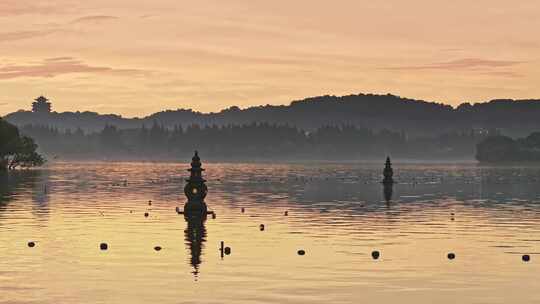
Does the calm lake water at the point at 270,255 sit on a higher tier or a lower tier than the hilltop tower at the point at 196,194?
lower

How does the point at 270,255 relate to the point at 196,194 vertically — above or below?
below

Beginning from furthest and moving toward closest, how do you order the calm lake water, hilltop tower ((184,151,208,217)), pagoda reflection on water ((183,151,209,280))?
hilltop tower ((184,151,208,217))
pagoda reflection on water ((183,151,209,280))
the calm lake water

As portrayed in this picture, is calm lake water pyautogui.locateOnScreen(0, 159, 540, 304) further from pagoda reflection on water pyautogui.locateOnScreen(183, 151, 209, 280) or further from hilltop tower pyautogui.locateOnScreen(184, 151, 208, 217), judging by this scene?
hilltop tower pyautogui.locateOnScreen(184, 151, 208, 217)

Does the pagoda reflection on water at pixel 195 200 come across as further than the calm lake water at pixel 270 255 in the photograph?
Yes

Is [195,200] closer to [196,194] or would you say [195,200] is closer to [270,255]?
[196,194]

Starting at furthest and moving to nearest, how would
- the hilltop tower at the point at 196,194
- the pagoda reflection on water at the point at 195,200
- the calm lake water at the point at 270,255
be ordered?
the hilltop tower at the point at 196,194 → the pagoda reflection on water at the point at 195,200 → the calm lake water at the point at 270,255

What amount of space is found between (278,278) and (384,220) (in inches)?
1826

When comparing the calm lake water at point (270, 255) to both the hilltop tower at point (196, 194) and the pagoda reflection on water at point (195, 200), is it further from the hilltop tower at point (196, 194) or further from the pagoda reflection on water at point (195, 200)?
the hilltop tower at point (196, 194)

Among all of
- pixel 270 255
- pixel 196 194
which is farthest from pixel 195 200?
pixel 270 255

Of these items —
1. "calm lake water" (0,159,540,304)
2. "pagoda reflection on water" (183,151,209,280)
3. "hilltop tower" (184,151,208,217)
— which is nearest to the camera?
"calm lake water" (0,159,540,304)

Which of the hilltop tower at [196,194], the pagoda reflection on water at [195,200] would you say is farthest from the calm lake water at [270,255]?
the hilltop tower at [196,194]

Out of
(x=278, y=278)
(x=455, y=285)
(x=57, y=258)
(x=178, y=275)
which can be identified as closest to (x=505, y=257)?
(x=455, y=285)

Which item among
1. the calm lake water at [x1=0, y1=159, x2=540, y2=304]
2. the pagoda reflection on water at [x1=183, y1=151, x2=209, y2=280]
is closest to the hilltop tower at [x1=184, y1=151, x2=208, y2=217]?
the pagoda reflection on water at [x1=183, y1=151, x2=209, y2=280]

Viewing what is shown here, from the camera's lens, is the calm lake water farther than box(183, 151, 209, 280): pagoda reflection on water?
No
